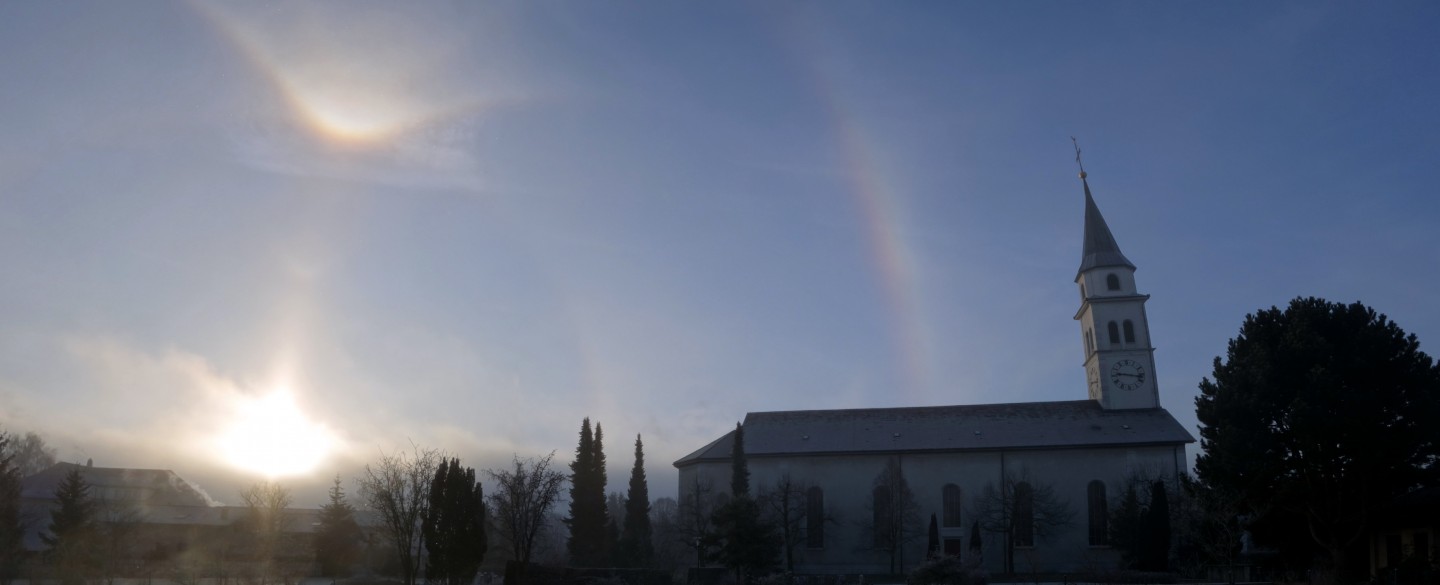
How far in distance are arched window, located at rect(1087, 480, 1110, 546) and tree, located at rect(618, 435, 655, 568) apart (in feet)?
91.0

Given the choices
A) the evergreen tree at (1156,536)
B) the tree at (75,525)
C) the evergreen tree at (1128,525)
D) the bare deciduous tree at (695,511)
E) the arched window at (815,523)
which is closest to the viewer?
the tree at (75,525)

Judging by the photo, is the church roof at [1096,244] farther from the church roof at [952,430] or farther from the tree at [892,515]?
the tree at [892,515]

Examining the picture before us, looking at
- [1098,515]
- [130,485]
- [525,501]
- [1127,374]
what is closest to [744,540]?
[525,501]

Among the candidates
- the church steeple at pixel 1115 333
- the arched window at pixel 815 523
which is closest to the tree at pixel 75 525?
the arched window at pixel 815 523

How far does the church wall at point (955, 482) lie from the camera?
57688 millimetres

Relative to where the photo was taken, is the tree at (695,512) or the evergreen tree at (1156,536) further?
the tree at (695,512)

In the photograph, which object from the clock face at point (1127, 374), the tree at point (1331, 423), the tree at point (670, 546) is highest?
the clock face at point (1127, 374)

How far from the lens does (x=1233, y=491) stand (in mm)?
37188

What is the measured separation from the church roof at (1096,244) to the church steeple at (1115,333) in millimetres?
70

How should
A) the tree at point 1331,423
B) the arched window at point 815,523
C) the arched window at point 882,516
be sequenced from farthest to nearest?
the arched window at point 815,523 < the arched window at point 882,516 < the tree at point 1331,423

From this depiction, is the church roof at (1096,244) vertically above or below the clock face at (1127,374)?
above

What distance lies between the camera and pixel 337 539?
5144 centimetres

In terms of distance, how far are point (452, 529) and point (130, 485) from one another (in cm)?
6022

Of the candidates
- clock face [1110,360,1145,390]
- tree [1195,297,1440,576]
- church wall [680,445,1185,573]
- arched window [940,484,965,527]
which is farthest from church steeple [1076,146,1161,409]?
tree [1195,297,1440,576]
